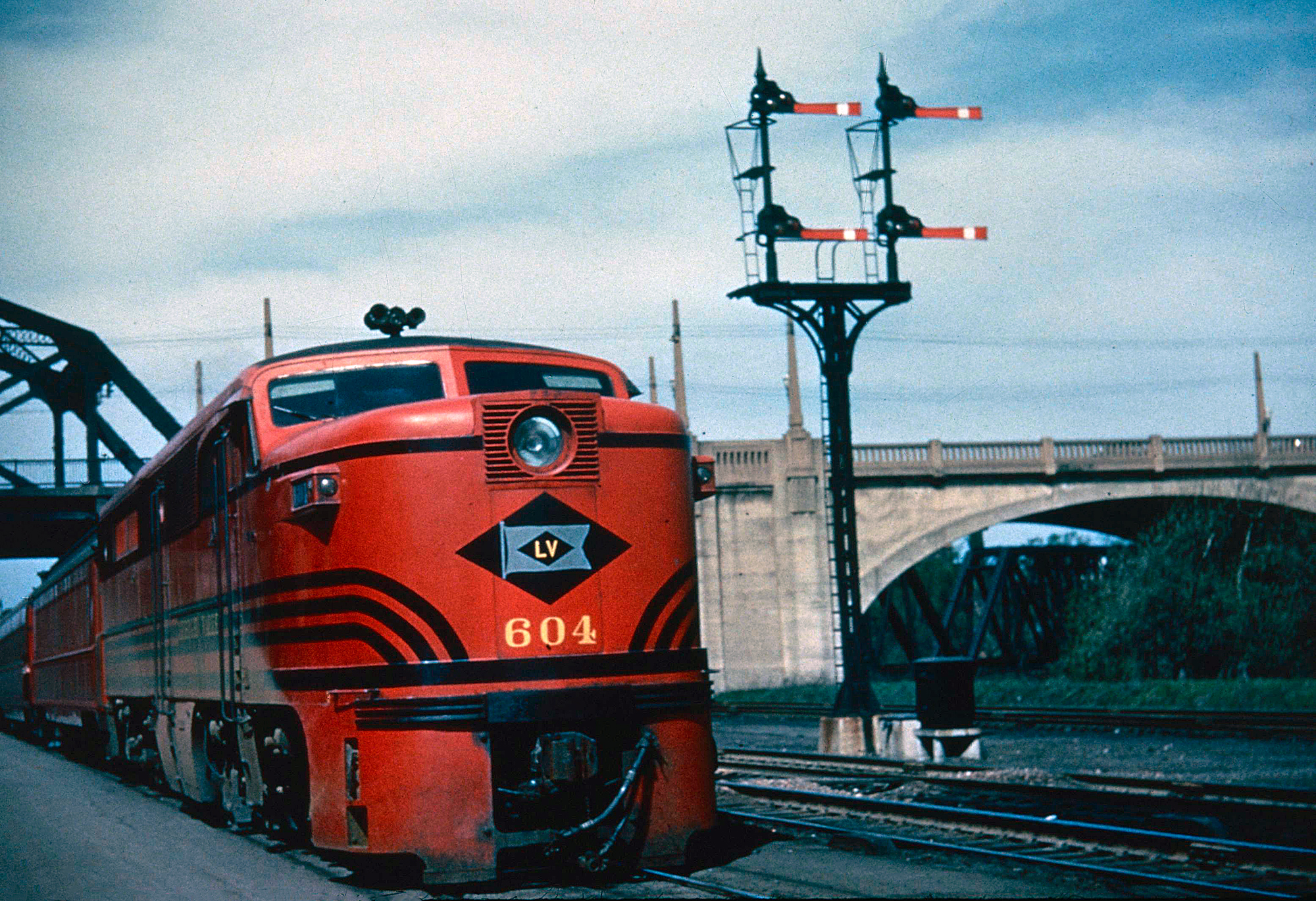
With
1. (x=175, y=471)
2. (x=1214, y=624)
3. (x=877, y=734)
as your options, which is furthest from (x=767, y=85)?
(x=1214, y=624)

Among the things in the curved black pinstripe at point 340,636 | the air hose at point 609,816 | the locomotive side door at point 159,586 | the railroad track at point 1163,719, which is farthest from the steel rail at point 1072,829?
the railroad track at point 1163,719

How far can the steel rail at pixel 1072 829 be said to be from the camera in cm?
909

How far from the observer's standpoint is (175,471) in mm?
13453

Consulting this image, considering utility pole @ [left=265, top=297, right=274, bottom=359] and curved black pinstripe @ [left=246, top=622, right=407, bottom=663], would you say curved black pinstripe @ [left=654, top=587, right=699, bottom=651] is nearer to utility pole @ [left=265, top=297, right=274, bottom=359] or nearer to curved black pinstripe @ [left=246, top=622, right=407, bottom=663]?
curved black pinstripe @ [left=246, top=622, right=407, bottom=663]

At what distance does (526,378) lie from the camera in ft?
35.1

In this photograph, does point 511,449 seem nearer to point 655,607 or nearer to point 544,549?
point 544,549

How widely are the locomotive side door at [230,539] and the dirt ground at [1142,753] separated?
900cm

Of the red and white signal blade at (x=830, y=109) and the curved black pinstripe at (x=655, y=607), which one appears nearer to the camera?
the curved black pinstripe at (x=655, y=607)

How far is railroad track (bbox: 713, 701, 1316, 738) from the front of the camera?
22625mm

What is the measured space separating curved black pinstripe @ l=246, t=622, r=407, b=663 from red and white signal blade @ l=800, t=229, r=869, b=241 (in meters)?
14.9

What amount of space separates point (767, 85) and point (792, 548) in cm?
2854

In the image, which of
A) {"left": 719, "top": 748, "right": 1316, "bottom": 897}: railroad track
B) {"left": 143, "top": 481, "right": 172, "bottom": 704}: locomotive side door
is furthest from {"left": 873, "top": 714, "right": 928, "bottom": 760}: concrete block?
{"left": 143, "top": 481, "right": 172, "bottom": 704}: locomotive side door

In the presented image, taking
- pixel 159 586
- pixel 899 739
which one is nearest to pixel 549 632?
pixel 159 586

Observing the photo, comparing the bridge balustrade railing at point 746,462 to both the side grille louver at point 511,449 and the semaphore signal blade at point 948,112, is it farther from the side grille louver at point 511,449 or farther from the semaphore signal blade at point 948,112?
the side grille louver at point 511,449
